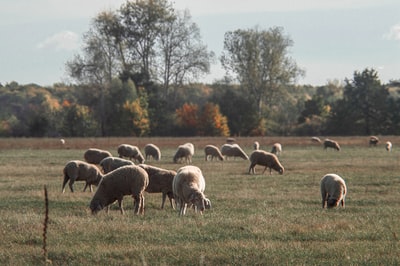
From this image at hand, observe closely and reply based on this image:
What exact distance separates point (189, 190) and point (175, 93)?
78.8 metres

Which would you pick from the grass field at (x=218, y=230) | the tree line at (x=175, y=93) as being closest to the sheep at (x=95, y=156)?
the grass field at (x=218, y=230)

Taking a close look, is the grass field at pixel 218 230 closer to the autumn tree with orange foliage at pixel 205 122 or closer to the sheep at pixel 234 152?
the sheep at pixel 234 152

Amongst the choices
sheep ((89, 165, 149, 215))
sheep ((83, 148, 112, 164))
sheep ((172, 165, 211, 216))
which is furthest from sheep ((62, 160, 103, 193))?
sheep ((83, 148, 112, 164))

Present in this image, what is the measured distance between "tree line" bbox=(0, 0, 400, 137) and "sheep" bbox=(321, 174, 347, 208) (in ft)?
219

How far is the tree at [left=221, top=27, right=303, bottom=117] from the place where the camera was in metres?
95.9

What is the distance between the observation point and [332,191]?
1917 cm

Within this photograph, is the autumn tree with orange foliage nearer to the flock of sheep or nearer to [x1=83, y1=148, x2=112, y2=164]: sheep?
[x1=83, y1=148, x2=112, y2=164]: sheep

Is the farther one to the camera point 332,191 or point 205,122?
point 205,122

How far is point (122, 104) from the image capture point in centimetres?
8681

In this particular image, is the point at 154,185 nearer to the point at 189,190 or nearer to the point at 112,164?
the point at 189,190

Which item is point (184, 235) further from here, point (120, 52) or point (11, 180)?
point (120, 52)

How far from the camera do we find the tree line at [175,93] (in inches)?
3440

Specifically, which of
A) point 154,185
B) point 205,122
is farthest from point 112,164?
point 205,122

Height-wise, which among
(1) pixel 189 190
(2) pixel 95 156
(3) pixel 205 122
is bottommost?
(2) pixel 95 156
